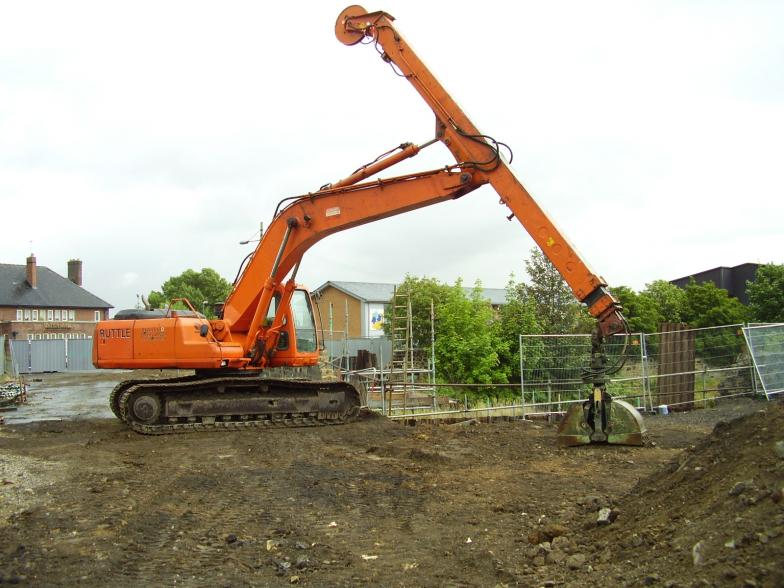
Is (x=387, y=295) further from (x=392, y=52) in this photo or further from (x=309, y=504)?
(x=309, y=504)

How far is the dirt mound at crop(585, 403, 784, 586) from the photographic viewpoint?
3.60m

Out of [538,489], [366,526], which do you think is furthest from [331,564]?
[538,489]

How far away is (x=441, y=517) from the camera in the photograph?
249 inches

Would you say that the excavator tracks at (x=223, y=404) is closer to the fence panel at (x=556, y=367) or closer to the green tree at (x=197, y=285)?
the fence panel at (x=556, y=367)

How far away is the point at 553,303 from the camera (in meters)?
26.3

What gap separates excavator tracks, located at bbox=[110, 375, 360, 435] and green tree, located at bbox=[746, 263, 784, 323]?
27.5 metres

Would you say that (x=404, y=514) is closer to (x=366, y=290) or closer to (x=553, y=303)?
(x=553, y=303)

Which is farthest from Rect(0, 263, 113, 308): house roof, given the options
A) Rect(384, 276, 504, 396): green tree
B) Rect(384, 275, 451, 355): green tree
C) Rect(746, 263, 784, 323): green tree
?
Rect(746, 263, 784, 323): green tree

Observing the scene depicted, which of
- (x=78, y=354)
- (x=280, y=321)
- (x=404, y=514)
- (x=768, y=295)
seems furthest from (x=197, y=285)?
(x=404, y=514)

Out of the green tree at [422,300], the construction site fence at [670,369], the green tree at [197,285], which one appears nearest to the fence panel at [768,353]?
the construction site fence at [670,369]

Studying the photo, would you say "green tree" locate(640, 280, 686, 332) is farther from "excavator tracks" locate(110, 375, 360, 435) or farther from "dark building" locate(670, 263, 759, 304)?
"excavator tracks" locate(110, 375, 360, 435)

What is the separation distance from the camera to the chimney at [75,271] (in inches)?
2328

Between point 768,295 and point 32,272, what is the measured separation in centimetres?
5165

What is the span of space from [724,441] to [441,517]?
2.65 m
